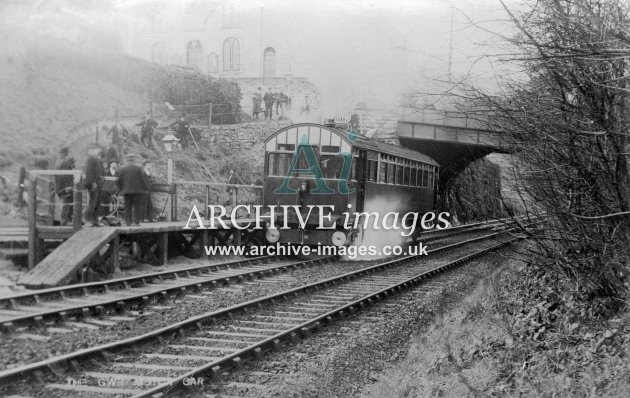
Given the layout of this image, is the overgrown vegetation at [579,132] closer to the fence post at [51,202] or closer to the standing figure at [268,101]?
the fence post at [51,202]

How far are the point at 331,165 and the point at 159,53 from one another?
68.5 feet

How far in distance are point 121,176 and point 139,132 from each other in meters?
12.8

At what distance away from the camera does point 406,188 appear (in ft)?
61.7

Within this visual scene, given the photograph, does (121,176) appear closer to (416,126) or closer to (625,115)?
(625,115)

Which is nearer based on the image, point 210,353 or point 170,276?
point 210,353

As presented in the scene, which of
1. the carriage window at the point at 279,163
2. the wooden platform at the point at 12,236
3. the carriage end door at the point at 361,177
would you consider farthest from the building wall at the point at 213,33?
the wooden platform at the point at 12,236

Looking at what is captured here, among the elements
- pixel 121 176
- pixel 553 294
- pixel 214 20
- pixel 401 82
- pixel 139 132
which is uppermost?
pixel 214 20

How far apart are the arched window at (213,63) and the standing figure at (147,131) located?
28.8 ft

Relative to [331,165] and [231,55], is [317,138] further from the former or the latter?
[231,55]

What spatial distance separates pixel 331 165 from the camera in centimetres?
1552

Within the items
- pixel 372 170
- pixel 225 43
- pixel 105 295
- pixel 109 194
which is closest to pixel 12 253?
pixel 105 295

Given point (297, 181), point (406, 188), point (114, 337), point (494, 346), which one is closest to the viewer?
point (494, 346)

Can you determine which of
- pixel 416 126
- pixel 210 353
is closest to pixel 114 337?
pixel 210 353

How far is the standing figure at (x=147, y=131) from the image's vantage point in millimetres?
24781
